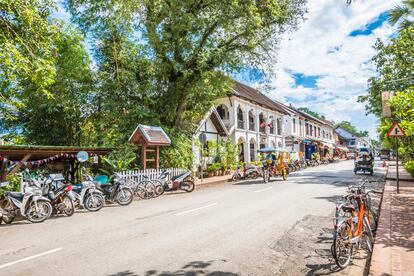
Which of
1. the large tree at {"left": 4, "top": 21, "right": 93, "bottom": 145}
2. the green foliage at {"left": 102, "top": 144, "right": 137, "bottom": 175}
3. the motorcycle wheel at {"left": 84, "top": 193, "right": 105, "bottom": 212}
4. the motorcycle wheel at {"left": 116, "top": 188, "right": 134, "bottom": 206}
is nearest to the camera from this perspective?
the motorcycle wheel at {"left": 84, "top": 193, "right": 105, "bottom": 212}

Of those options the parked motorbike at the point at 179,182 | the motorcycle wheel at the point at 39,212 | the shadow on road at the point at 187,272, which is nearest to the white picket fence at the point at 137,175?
the parked motorbike at the point at 179,182

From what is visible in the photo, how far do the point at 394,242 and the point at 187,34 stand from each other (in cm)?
1501

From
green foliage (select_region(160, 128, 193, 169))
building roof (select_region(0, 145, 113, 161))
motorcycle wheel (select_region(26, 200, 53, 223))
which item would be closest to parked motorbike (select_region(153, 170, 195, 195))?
green foliage (select_region(160, 128, 193, 169))

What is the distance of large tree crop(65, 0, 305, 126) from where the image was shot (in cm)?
1630

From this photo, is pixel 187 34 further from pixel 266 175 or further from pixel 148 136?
pixel 266 175

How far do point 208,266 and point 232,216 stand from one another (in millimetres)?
3730

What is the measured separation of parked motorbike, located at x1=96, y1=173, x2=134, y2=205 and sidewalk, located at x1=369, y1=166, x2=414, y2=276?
8408mm

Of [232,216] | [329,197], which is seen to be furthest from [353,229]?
[329,197]

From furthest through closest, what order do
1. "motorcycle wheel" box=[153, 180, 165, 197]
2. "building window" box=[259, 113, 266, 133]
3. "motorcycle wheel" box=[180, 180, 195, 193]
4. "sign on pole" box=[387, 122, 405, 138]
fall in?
"building window" box=[259, 113, 266, 133] < "motorcycle wheel" box=[180, 180, 195, 193] < "motorcycle wheel" box=[153, 180, 165, 197] < "sign on pole" box=[387, 122, 405, 138]

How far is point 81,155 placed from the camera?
1298cm

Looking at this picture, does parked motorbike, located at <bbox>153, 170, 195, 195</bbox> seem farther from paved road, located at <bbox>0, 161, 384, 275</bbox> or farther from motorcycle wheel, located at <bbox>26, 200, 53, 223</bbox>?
motorcycle wheel, located at <bbox>26, 200, 53, 223</bbox>

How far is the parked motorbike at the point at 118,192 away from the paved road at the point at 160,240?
962mm

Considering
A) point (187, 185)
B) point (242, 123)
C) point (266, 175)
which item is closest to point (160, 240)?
point (187, 185)

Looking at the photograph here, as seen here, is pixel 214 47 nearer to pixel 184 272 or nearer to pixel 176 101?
pixel 176 101
